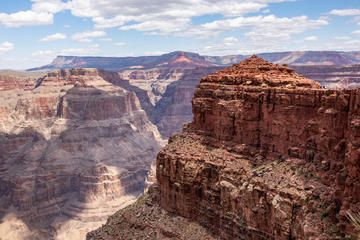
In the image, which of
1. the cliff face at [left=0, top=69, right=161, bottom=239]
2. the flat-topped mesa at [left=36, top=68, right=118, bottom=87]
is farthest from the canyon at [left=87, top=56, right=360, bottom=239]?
the flat-topped mesa at [left=36, top=68, right=118, bottom=87]

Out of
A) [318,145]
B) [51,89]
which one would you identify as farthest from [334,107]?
[51,89]

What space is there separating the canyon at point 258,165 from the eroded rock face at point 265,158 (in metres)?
0.09

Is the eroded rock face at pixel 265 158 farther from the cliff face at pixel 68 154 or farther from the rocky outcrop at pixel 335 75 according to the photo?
the rocky outcrop at pixel 335 75

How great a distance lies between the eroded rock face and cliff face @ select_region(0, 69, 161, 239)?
67614mm

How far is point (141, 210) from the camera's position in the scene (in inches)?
1930

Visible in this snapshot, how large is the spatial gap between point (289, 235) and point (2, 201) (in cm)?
10892

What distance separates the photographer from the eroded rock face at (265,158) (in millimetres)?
27000

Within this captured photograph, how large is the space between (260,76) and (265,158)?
9.28m

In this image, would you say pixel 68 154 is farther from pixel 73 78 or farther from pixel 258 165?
pixel 258 165

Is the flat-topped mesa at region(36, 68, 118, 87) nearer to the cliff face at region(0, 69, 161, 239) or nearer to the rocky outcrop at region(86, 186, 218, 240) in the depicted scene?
the cliff face at region(0, 69, 161, 239)

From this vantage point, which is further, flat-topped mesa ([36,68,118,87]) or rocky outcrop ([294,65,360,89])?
flat-topped mesa ([36,68,118,87])

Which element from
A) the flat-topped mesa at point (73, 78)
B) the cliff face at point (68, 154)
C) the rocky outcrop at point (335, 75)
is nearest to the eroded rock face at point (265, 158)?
the cliff face at point (68, 154)

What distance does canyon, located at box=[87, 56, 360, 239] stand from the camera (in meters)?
27.2

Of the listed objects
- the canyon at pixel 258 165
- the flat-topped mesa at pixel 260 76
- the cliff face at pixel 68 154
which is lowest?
the cliff face at pixel 68 154
